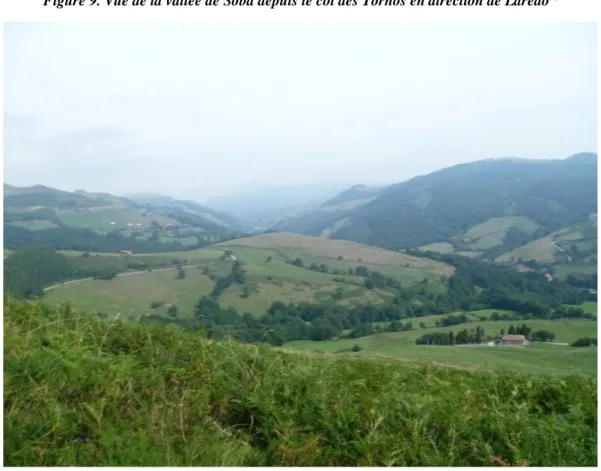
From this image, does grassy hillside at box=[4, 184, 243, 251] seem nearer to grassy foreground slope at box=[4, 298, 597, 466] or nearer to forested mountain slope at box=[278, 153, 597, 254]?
forested mountain slope at box=[278, 153, 597, 254]

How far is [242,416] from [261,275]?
Answer: 2038 inches

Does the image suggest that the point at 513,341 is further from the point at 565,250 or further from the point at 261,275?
the point at 565,250

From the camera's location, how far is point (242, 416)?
4.22 metres

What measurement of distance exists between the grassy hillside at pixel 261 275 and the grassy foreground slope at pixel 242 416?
271 cm

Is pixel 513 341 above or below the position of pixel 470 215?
above

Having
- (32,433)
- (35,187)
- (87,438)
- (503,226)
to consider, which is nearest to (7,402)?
(32,433)

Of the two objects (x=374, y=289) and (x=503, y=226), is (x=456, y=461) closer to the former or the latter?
(x=374, y=289)

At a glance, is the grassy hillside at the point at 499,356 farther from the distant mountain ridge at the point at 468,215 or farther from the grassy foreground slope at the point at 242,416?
the distant mountain ridge at the point at 468,215

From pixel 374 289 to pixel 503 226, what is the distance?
10085 cm

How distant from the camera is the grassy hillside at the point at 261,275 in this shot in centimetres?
3550

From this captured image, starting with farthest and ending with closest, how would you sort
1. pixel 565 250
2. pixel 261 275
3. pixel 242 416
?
1. pixel 565 250
2. pixel 261 275
3. pixel 242 416

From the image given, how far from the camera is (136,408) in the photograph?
13.1ft

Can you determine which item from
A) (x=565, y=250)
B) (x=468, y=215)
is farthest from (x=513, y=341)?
(x=468, y=215)

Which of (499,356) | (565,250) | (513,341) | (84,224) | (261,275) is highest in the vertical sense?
(84,224)
